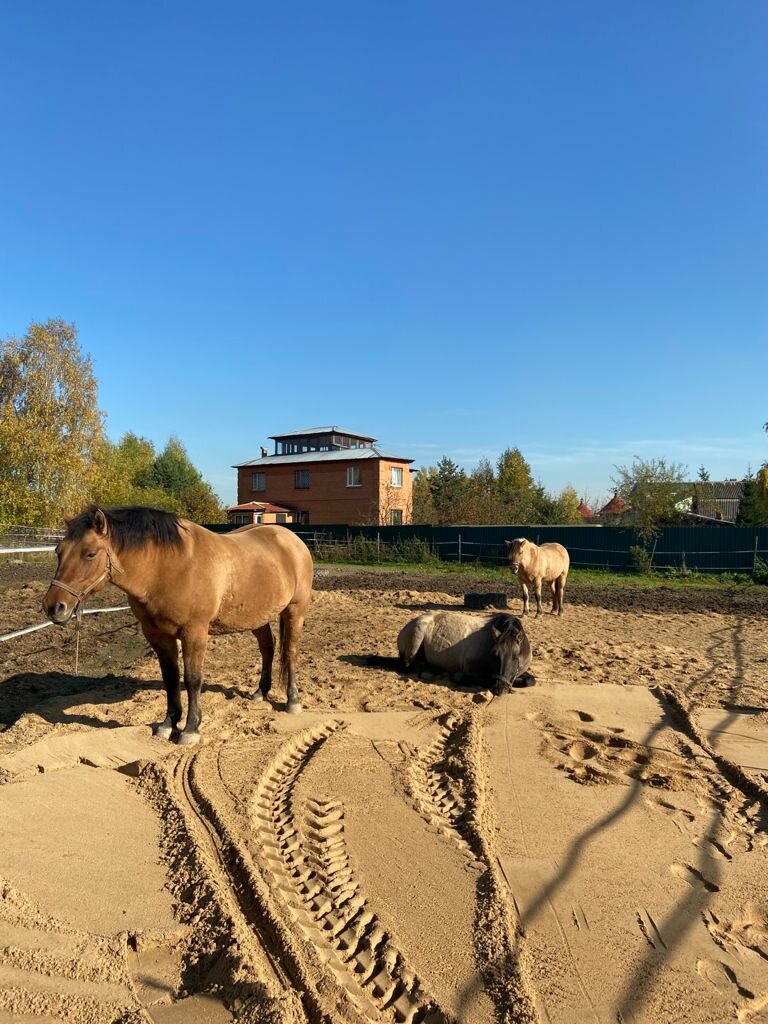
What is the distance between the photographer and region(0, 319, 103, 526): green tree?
1272 inches

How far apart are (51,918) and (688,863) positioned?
3234mm

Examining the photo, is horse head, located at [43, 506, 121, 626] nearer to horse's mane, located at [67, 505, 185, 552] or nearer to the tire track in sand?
horse's mane, located at [67, 505, 185, 552]

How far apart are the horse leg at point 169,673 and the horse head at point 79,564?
0.69 m

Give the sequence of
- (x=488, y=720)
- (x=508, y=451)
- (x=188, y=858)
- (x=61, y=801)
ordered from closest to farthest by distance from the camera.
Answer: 1. (x=188, y=858)
2. (x=61, y=801)
3. (x=488, y=720)
4. (x=508, y=451)

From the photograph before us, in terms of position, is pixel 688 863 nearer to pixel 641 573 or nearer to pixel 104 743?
pixel 104 743

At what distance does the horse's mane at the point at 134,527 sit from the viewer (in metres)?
4.99

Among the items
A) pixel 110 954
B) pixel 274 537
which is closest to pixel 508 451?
pixel 274 537

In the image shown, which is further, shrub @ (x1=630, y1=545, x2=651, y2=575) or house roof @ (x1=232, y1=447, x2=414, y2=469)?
house roof @ (x1=232, y1=447, x2=414, y2=469)

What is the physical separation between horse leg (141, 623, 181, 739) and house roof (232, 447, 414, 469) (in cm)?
4044

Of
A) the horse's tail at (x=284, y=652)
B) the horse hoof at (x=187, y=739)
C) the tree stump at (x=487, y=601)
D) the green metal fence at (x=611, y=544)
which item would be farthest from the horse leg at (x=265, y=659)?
the green metal fence at (x=611, y=544)

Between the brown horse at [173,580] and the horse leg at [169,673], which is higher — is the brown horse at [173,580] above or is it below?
above

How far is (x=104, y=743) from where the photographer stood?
506 centimetres

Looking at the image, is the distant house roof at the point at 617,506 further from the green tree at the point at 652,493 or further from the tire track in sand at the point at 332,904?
the tire track in sand at the point at 332,904

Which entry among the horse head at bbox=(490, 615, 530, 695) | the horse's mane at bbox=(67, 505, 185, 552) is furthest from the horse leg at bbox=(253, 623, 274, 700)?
the horse head at bbox=(490, 615, 530, 695)
